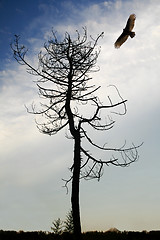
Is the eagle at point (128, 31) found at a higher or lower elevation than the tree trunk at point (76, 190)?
higher

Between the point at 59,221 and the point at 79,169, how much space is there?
8608 mm

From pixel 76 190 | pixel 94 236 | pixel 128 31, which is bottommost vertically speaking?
pixel 94 236

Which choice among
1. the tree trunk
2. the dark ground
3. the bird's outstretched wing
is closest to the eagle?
the bird's outstretched wing

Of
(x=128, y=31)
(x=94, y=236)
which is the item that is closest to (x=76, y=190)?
(x=94, y=236)

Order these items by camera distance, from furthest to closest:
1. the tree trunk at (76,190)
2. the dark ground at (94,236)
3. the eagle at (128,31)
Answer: the eagle at (128,31), the dark ground at (94,236), the tree trunk at (76,190)

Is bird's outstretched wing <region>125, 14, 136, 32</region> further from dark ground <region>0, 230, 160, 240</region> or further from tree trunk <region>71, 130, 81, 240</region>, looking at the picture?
dark ground <region>0, 230, 160, 240</region>

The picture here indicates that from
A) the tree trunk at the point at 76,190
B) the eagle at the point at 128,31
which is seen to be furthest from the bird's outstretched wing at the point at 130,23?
the tree trunk at the point at 76,190

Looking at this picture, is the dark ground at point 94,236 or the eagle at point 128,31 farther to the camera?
the eagle at point 128,31

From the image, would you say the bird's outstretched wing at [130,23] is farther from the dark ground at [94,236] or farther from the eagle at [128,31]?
the dark ground at [94,236]

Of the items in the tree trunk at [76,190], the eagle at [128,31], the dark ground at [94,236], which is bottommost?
the dark ground at [94,236]

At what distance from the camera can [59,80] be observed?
28.8 ft

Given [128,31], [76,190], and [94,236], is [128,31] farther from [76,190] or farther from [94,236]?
[94,236]

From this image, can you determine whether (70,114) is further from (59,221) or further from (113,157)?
(59,221)

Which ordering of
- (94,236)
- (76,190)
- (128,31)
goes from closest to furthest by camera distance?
1. (76,190)
2. (94,236)
3. (128,31)
